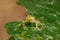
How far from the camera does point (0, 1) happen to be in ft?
6.36

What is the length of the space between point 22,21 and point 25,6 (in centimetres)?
30

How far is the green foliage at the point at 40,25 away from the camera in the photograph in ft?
4.83

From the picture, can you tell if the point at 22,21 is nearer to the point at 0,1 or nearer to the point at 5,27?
the point at 5,27

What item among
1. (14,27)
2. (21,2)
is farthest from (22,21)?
(21,2)

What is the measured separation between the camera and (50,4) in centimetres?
197

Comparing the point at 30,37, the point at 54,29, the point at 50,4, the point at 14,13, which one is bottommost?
the point at 30,37

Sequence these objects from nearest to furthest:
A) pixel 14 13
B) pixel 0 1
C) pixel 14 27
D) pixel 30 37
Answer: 1. pixel 30 37
2. pixel 14 27
3. pixel 14 13
4. pixel 0 1

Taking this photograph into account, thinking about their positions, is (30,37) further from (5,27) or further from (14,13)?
(14,13)

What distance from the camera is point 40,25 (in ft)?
5.20

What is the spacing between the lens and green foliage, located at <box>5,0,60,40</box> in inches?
57.9

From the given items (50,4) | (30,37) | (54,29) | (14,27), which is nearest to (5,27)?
(14,27)

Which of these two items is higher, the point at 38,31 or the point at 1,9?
the point at 1,9

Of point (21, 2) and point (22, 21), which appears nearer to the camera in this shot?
point (22, 21)

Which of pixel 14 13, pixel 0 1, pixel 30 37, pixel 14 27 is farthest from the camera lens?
pixel 0 1
